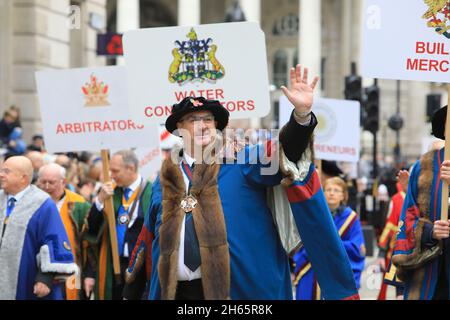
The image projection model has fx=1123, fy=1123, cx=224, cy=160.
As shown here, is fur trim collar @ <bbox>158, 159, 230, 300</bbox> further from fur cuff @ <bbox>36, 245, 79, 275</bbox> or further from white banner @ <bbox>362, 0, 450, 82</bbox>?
fur cuff @ <bbox>36, 245, 79, 275</bbox>

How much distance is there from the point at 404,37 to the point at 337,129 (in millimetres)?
4906

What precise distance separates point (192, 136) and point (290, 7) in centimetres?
5318

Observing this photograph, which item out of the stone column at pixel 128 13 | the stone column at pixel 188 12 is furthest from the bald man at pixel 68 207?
the stone column at pixel 188 12

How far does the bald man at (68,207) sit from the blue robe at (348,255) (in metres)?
1.78

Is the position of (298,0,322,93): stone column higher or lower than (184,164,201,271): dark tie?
higher

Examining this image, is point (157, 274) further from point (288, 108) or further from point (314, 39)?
point (314, 39)

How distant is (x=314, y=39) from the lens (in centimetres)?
4662

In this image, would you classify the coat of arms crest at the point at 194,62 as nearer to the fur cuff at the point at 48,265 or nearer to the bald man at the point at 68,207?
the fur cuff at the point at 48,265

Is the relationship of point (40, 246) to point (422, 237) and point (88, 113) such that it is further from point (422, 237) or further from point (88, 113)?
point (422, 237)

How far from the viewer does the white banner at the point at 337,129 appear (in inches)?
455

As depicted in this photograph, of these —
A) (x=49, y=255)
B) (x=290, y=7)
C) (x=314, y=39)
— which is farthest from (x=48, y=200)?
(x=290, y=7)

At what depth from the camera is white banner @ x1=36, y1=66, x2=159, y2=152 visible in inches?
351

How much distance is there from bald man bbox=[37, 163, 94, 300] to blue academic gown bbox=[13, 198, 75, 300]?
160cm

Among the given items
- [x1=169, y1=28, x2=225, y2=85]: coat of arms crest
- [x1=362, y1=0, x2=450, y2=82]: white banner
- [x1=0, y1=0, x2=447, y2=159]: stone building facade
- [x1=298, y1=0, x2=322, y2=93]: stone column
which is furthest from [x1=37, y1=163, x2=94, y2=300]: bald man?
[x1=298, y1=0, x2=322, y2=93]: stone column
